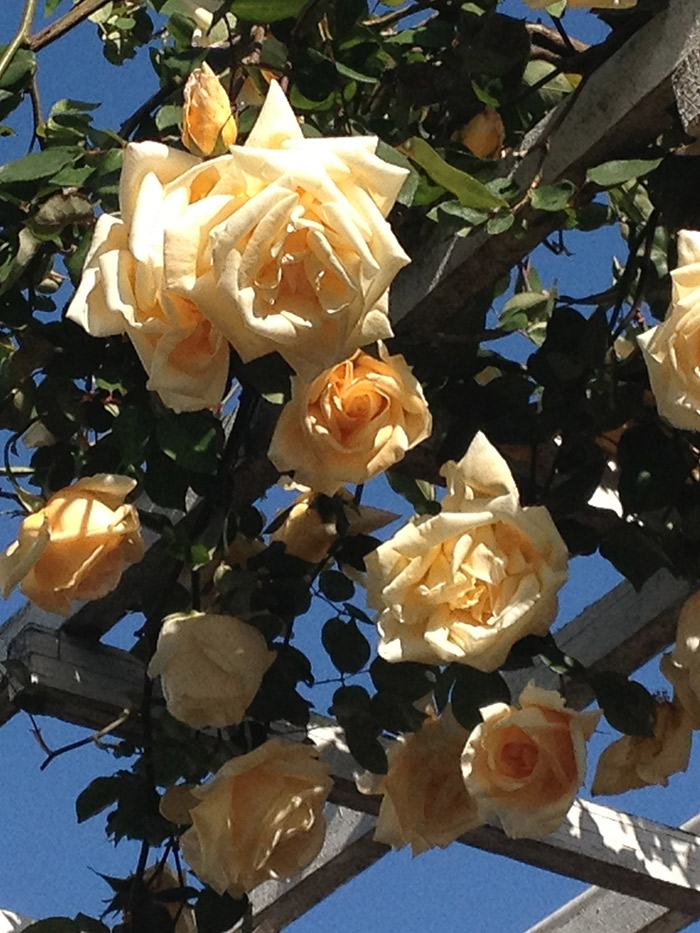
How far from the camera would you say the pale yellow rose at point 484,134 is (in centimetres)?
124

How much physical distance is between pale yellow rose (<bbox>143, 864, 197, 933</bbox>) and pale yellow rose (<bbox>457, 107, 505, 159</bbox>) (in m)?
0.66

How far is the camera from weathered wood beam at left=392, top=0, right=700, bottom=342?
1020mm

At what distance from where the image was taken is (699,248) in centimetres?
91

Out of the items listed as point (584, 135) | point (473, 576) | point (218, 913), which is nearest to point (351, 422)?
point (473, 576)

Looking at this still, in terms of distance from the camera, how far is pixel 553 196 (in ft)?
3.43

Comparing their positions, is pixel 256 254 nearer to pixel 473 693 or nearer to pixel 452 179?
pixel 452 179

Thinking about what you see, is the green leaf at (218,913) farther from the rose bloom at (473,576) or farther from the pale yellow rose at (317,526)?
the rose bloom at (473,576)

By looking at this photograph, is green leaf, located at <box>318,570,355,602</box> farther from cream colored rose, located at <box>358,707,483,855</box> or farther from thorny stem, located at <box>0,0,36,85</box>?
thorny stem, located at <box>0,0,36,85</box>

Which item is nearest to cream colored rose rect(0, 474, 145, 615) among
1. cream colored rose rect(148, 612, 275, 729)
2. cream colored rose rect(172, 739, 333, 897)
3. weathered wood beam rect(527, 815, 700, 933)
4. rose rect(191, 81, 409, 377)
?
cream colored rose rect(148, 612, 275, 729)

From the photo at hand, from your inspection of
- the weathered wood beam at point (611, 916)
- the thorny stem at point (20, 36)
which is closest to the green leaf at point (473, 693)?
the thorny stem at point (20, 36)

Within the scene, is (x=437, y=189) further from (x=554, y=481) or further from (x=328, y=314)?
Result: (x=554, y=481)

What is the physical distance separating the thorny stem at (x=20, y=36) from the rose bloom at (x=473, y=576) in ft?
1.47

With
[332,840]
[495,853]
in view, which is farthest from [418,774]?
[332,840]

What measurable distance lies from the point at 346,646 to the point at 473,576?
1.20 feet
